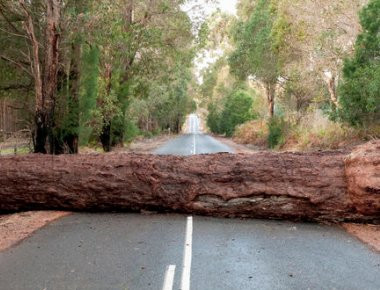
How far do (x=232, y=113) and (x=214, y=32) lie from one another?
31.6 ft

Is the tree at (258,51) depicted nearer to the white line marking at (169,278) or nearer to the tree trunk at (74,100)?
the tree trunk at (74,100)

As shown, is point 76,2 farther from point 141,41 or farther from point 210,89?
point 210,89

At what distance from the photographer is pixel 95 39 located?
58.6 feet

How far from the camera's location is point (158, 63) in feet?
98.1

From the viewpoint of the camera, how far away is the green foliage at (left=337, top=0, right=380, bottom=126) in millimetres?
17891

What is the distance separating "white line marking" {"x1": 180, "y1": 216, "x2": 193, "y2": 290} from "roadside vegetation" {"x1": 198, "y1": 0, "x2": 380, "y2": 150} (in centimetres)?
1077

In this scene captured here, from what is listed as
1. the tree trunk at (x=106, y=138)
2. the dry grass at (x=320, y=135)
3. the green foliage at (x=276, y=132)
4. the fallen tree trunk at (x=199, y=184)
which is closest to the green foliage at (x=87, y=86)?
the tree trunk at (x=106, y=138)

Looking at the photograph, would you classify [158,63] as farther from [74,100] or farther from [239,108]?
[239,108]

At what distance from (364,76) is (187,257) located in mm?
13410

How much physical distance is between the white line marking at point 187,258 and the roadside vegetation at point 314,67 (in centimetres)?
1077

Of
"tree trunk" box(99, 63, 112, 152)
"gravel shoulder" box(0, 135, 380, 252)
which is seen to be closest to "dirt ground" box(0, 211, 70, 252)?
"gravel shoulder" box(0, 135, 380, 252)

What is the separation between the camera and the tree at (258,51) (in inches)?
1323

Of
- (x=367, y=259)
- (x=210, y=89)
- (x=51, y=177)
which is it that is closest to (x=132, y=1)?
(x=51, y=177)

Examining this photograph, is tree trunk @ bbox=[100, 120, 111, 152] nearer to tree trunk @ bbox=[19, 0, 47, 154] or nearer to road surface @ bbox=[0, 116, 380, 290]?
tree trunk @ bbox=[19, 0, 47, 154]
